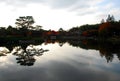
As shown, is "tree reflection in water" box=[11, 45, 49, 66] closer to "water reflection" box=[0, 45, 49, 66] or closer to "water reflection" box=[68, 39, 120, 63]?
"water reflection" box=[0, 45, 49, 66]

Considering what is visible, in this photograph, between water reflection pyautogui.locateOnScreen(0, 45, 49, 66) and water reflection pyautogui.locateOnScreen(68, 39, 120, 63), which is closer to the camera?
water reflection pyautogui.locateOnScreen(0, 45, 49, 66)

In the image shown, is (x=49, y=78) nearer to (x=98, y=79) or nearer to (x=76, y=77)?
(x=76, y=77)

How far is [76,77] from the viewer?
2269 centimetres

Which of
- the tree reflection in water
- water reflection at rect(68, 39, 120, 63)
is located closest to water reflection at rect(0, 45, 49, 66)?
the tree reflection in water

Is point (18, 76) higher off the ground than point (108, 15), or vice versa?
point (108, 15)

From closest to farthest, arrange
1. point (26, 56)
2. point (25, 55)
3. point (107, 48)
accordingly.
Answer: point (26, 56)
point (25, 55)
point (107, 48)

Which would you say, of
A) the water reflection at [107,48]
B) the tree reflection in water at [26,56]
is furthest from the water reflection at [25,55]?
the water reflection at [107,48]

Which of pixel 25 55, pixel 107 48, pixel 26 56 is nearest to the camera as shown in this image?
pixel 26 56

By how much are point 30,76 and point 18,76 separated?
1.37 meters

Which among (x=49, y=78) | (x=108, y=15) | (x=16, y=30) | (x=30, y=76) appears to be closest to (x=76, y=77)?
(x=49, y=78)

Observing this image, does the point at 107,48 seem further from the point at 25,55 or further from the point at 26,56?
the point at 26,56

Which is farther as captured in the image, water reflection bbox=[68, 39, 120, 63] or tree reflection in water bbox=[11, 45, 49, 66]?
water reflection bbox=[68, 39, 120, 63]

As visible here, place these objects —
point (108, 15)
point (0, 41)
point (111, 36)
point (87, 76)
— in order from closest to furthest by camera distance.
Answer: point (87, 76), point (0, 41), point (111, 36), point (108, 15)

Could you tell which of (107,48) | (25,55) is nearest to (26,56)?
(25,55)
